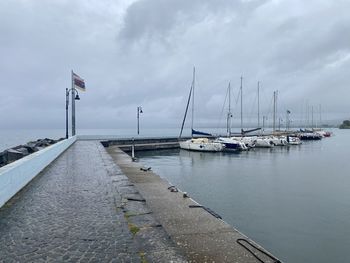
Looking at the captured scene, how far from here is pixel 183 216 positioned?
983 cm

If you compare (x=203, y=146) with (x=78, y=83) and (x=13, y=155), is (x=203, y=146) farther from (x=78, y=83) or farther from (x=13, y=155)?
(x=13, y=155)

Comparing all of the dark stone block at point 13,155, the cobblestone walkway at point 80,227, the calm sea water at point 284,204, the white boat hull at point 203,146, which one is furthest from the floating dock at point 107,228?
the white boat hull at point 203,146

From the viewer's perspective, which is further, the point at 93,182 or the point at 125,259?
the point at 93,182

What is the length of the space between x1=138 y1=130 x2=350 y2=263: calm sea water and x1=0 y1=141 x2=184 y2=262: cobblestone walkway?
16.4ft

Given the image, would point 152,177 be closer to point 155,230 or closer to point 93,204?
point 93,204

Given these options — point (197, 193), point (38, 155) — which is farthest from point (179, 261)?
point (197, 193)

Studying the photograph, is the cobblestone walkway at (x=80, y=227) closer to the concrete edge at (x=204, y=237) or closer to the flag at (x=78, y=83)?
the concrete edge at (x=204, y=237)

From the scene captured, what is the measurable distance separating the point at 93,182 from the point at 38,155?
138 inches

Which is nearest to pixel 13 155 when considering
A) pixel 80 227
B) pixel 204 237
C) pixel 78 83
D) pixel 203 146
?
pixel 78 83

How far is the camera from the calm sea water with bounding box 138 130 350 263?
36.4ft

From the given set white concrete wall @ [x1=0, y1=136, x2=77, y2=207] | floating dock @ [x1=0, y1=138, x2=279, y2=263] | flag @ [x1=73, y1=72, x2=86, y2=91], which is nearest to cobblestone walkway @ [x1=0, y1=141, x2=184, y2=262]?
floating dock @ [x1=0, y1=138, x2=279, y2=263]

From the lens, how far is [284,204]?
1669cm

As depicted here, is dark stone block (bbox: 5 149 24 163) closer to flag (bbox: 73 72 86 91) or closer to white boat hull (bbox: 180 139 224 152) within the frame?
flag (bbox: 73 72 86 91)

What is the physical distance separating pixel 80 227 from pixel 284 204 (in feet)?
39.8
